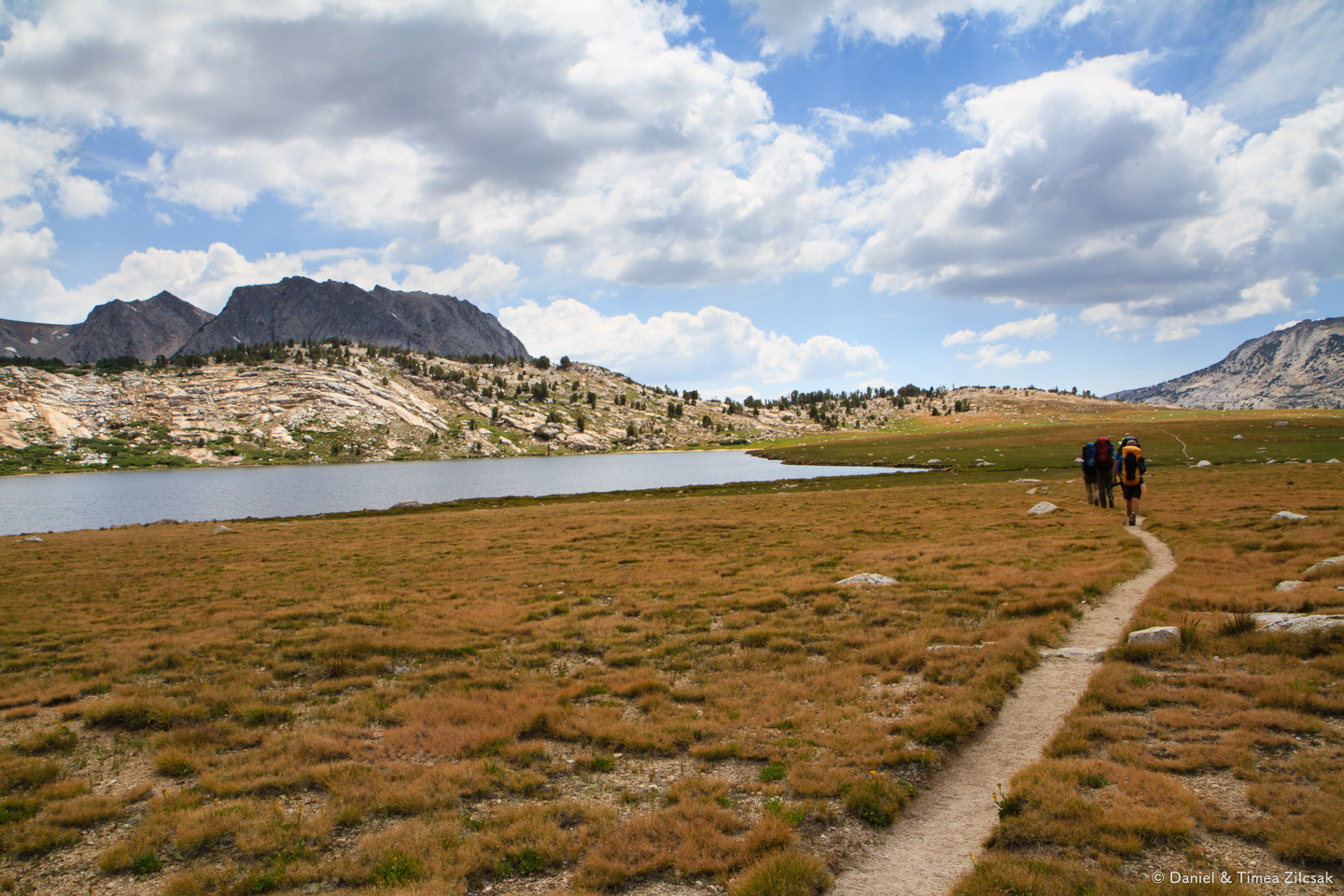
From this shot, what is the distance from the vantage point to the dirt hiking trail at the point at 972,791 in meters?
7.24

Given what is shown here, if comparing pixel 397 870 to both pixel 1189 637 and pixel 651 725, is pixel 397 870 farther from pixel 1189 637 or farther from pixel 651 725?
pixel 1189 637

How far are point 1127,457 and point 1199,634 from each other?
58.3 ft

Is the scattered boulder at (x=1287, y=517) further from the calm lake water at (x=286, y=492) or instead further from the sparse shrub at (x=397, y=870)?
the calm lake water at (x=286, y=492)

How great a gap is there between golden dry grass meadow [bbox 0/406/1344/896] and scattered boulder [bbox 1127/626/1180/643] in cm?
21

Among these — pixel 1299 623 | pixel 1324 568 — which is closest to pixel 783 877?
pixel 1299 623

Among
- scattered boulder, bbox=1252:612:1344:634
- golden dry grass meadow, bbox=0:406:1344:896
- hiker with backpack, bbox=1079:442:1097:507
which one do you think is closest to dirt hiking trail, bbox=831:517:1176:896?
golden dry grass meadow, bbox=0:406:1344:896

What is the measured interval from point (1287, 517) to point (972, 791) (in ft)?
90.8

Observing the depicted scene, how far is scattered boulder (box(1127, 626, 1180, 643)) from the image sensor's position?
13242mm

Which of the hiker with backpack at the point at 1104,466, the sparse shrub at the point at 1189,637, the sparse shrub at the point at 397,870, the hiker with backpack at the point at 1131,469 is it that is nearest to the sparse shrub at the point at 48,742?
the sparse shrub at the point at 397,870

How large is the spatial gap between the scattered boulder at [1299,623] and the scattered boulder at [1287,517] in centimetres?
1692

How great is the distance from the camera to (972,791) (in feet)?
29.5

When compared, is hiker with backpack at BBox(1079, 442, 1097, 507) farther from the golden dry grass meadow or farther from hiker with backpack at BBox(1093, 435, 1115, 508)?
the golden dry grass meadow

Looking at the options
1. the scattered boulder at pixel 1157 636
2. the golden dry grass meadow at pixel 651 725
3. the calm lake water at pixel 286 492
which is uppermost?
the scattered boulder at pixel 1157 636

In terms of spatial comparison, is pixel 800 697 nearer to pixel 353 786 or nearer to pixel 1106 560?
pixel 353 786
